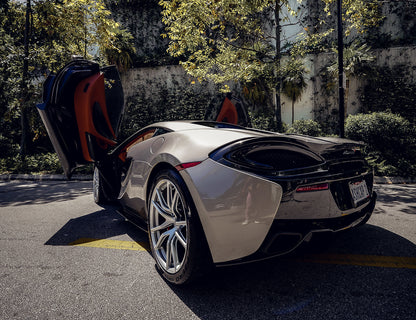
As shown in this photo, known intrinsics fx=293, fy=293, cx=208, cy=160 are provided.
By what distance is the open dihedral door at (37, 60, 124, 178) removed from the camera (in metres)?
4.10

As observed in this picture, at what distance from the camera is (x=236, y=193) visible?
5.92 feet

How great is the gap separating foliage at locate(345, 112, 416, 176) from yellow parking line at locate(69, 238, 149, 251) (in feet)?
24.0

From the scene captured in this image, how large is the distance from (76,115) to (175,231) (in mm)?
2934

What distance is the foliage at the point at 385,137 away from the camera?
8375mm

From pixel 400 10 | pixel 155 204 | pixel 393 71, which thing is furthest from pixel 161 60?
pixel 155 204

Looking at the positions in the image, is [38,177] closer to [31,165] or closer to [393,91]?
[31,165]

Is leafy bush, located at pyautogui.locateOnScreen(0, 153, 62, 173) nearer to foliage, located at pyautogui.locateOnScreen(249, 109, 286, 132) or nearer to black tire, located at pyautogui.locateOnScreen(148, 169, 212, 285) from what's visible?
foliage, located at pyautogui.locateOnScreen(249, 109, 286, 132)

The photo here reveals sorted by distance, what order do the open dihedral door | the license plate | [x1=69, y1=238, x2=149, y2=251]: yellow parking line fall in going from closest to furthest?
the license plate → [x1=69, y1=238, x2=149, y2=251]: yellow parking line → the open dihedral door

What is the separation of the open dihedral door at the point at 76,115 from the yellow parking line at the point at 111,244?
4.36 feet

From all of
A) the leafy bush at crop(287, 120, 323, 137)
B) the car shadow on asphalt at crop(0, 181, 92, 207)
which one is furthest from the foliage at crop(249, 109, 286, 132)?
the car shadow on asphalt at crop(0, 181, 92, 207)

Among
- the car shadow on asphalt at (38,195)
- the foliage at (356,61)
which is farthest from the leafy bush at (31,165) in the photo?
the foliage at (356,61)

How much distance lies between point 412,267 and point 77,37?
11.9 m

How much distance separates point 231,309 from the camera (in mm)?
1807

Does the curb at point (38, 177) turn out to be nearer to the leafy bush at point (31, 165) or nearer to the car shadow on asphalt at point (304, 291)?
the leafy bush at point (31, 165)
